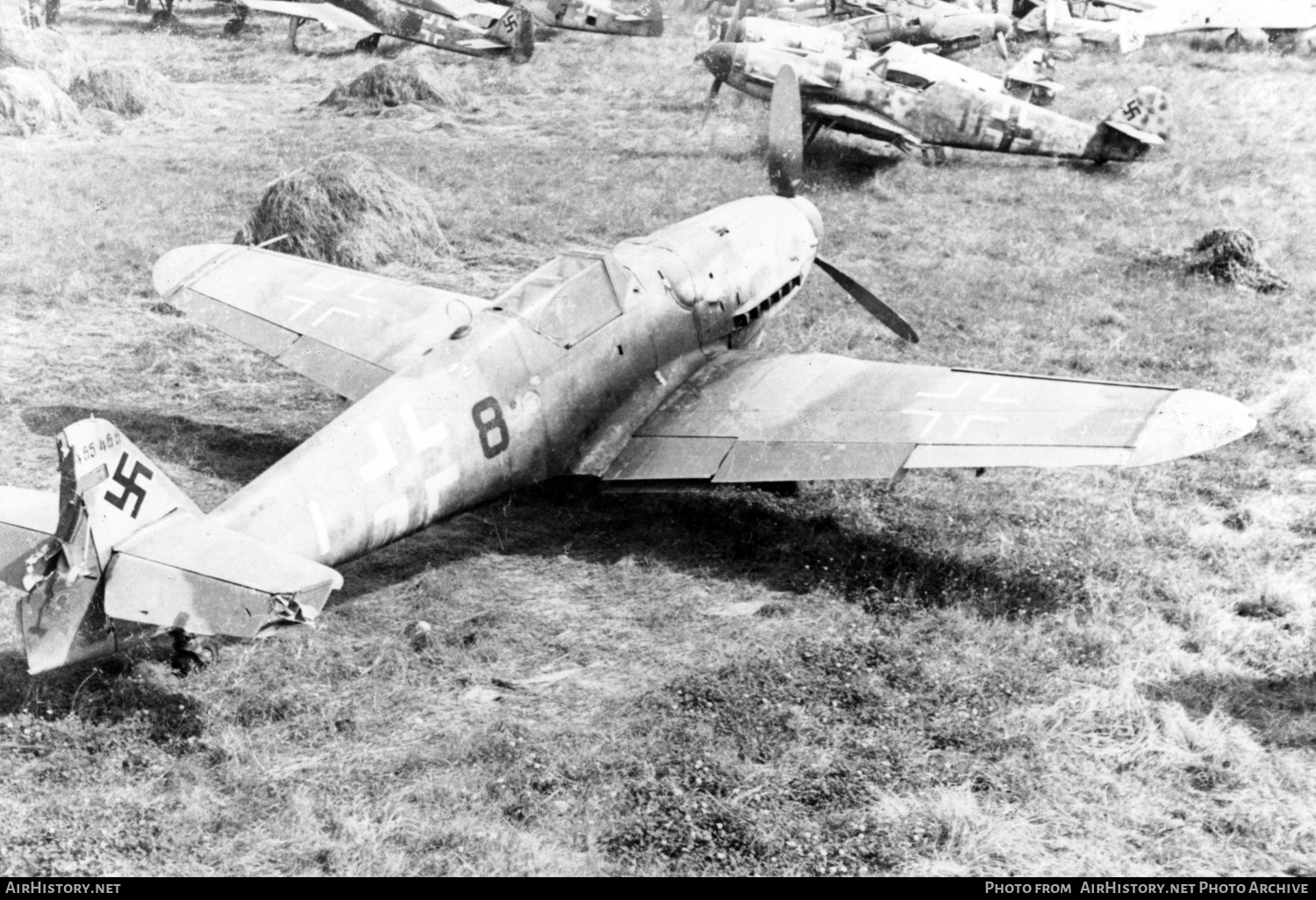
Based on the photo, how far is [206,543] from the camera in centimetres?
617

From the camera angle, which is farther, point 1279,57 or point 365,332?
point 1279,57

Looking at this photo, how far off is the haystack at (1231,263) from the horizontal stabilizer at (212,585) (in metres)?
11.8

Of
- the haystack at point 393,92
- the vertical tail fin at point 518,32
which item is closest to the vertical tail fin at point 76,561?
the haystack at point 393,92

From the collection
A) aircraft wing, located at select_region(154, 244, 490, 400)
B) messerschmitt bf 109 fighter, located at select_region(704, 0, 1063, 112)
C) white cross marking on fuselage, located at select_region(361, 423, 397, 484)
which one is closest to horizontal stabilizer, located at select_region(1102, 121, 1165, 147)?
messerschmitt bf 109 fighter, located at select_region(704, 0, 1063, 112)

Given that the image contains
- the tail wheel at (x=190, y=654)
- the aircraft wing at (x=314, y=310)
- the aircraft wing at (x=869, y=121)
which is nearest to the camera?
the tail wheel at (x=190, y=654)

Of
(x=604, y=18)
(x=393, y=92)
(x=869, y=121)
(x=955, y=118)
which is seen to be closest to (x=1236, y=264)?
(x=955, y=118)

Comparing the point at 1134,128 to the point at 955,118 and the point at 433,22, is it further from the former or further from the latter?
the point at 433,22

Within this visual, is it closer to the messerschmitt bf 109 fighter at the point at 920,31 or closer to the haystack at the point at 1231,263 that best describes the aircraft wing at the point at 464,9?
the messerschmitt bf 109 fighter at the point at 920,31

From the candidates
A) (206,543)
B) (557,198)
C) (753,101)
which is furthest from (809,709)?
(753,101)

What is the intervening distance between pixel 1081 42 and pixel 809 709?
24.6 metres

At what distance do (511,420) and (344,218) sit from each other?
7064mm

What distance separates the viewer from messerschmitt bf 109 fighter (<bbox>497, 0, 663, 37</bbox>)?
27.2m

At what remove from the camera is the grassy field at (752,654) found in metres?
5.73

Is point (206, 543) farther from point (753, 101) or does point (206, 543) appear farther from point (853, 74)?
point (753, 101)
